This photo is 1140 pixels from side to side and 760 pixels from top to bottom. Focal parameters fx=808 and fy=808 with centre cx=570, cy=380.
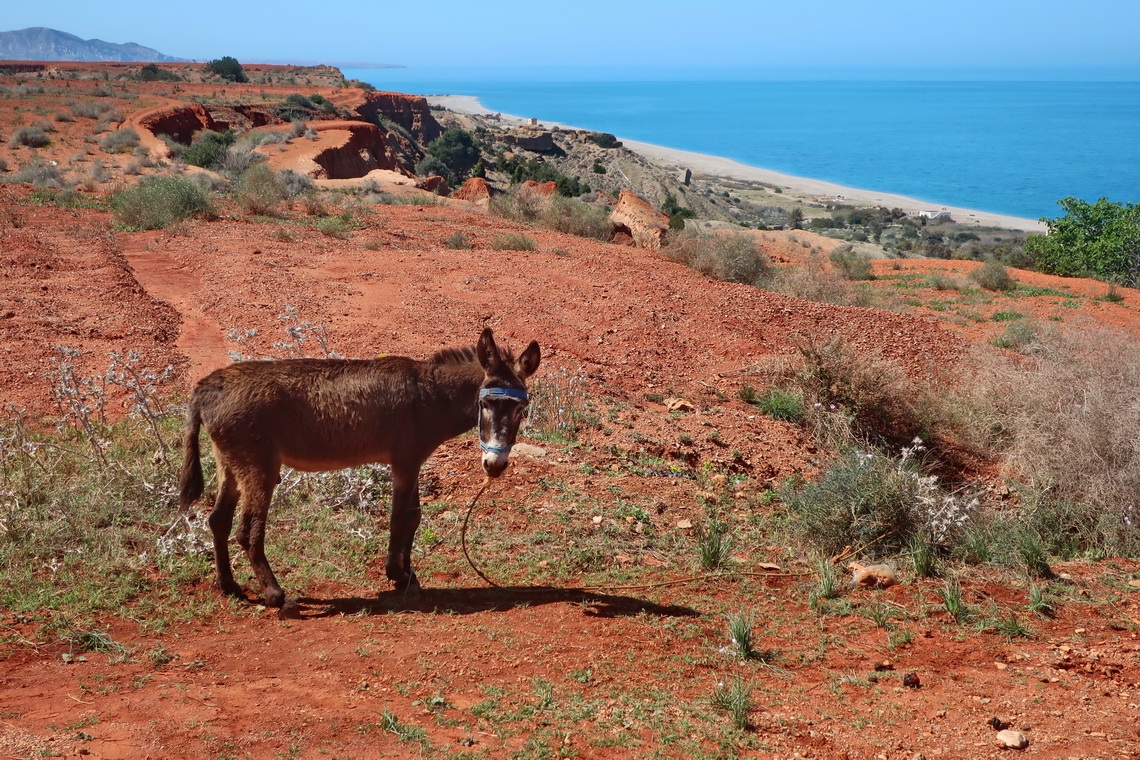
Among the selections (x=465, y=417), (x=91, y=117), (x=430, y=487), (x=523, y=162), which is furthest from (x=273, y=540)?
(x=523, y=162)

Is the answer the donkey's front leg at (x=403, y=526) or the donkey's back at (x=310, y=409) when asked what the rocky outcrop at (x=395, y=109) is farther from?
the donkey's front leg at (x=403, y=526)

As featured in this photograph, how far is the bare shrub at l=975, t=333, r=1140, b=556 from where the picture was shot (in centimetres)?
770

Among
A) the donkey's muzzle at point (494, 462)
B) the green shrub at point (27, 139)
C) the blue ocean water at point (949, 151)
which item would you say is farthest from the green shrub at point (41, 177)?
the blue ocean water at point (949, 151)

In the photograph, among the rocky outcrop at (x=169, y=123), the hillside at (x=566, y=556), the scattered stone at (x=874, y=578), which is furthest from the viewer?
the rocky outcrop at (x=169, y=123)

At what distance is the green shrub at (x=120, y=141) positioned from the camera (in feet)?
109

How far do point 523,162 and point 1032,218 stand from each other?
43.5 m

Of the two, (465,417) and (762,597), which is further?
(762,597)

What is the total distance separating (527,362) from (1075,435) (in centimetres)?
674

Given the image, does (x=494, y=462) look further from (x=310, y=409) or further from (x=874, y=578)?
(x=874, y=578)

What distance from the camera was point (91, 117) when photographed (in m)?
39.3

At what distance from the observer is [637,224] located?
81.0 ft

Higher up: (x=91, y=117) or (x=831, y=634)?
(x=91, y=117)

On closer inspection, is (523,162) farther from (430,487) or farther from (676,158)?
(430,487)

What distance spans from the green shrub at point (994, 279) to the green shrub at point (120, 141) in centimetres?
3228
